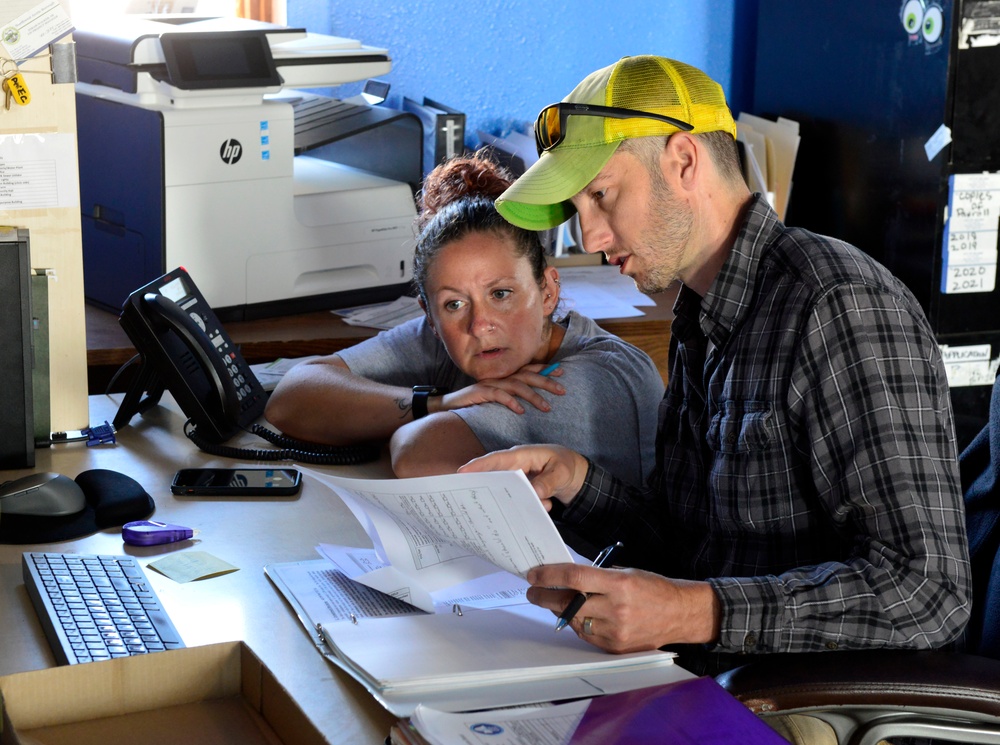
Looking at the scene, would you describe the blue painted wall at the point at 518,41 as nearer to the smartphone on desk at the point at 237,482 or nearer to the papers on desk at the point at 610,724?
the smartphone on desk at the point at 237,482

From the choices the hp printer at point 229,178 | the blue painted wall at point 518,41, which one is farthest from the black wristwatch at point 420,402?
the blue painted wall at point 518,41

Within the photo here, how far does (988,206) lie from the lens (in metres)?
2.58

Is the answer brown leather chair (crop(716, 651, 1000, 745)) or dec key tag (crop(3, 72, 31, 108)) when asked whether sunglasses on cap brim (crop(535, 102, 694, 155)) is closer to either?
brown leather chair (crop(716, 651, 1000, 745))

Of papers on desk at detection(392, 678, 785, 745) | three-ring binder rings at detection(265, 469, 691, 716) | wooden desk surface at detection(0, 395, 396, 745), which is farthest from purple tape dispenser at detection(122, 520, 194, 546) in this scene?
papers on desk at detection(392, 678, 785, 745)

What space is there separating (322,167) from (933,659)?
190 centimetres

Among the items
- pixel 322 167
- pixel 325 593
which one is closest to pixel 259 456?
pixel 325 593

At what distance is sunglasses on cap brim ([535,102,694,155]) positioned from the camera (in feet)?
4.20

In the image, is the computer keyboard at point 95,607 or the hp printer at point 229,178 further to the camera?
the hp printer at point 229,178

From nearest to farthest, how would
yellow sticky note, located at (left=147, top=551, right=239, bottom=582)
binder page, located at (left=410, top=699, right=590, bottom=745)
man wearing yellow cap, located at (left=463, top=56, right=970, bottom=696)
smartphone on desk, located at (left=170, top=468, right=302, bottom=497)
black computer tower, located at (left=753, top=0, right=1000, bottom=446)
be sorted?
binder page, located at (left=410, top=699, right=590, bottom=745) < man wearing yellow cap, located at (left=463, top=56, right=970, bottom=696) < yellow sticky note, located at (left=147, top=551, right=239, bottom=582) < smartphone on desk, located at (left=170, top=468, right=302, bottom=497) < black computer tower, located at (left=753, top=0, right=1000, bottom=446)

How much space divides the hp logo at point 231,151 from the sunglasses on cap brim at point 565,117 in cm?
104

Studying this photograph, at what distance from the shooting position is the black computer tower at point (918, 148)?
2.51 metres

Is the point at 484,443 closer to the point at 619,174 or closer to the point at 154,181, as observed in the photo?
the point at 619,174

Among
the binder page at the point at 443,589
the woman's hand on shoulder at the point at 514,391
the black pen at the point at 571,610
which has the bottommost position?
the binder page at the point at 443,589

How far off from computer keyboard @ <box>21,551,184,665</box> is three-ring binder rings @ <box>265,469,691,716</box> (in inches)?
5.6
